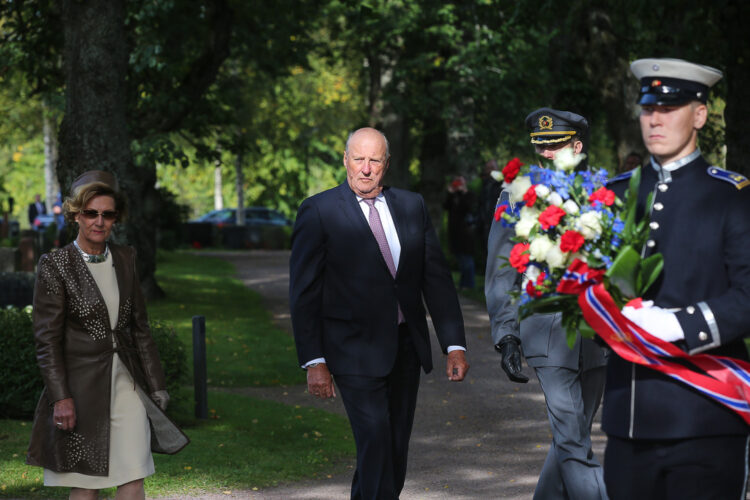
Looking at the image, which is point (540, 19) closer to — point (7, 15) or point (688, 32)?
point (688, 32)

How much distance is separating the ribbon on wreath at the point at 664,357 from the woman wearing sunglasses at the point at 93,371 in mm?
2558

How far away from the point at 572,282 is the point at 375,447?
221 centimetres

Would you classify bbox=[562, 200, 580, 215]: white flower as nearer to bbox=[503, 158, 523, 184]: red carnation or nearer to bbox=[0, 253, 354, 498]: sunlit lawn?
bbox=[503, 158, 523, 184]: red carnation

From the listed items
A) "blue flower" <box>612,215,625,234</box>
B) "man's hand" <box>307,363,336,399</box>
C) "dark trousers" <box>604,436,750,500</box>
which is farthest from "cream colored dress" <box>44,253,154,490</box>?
"blue flower" <box>612,215,625,234</box>

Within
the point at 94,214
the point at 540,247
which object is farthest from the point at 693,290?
the point at 94,214

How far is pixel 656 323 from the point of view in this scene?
12.2 feet

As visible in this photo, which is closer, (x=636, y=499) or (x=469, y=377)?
(x=636, y=499)

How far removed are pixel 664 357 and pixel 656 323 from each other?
0.17 metres

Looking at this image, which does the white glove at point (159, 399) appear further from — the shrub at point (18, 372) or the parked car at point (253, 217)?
the parked car at point (253, 217)

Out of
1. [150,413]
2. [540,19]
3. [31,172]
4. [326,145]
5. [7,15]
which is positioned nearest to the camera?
[150,413]

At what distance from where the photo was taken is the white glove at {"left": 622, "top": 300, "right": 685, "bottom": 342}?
372 cm

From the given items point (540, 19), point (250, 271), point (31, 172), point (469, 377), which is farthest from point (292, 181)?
point (469, 377)

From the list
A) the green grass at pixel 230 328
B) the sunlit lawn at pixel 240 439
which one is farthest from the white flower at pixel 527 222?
the green grass at pixel 230 328

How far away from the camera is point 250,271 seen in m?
32.2
